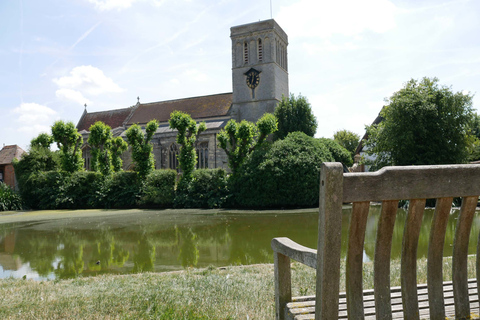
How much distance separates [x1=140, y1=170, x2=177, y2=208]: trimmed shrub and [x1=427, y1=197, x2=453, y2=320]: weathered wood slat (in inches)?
864

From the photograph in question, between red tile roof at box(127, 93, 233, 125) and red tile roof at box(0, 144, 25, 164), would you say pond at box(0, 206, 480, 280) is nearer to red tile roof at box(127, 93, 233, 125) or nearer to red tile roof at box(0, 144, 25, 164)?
red tile roof at box(0, 144, 25, 164)

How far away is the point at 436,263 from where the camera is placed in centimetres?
172

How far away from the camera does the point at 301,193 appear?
20.5 meters

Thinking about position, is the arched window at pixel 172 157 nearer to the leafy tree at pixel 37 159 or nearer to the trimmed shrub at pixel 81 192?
the leafy tree at pixel 37 159

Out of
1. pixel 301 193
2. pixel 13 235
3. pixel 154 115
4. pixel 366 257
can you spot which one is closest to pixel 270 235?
pixel 366 257

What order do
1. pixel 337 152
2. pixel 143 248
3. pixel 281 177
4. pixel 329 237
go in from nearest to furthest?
pixel 329 237
pixel 143 248
pixel 281 177
pixel 337 152

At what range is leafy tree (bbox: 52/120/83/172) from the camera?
2673 cm

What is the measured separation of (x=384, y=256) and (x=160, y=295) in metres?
2.68

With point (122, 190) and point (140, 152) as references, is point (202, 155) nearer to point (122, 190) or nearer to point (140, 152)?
point (140, 152)

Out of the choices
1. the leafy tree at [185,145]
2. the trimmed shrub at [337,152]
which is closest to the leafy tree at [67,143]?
the leafy tree at [185,145]

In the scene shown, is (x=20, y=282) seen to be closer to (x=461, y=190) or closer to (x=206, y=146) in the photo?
(x=461, y=190)

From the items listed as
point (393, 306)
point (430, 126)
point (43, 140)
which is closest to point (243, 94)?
point (43, 140)

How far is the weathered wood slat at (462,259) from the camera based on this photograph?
178 cm

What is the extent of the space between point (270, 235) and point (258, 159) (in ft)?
39.7
